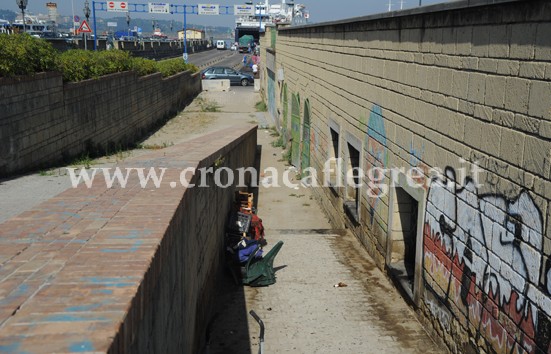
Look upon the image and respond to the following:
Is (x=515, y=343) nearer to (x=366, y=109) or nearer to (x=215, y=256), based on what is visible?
Answer: (x=215, y=256)

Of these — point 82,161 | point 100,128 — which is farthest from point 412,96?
point 100,128

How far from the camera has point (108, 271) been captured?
2.68 meters

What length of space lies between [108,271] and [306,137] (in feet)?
39.5

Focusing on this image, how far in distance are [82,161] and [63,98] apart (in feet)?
4.80

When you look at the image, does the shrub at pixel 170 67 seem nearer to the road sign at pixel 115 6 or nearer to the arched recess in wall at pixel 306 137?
the arched recess in wall at pixel 306 137

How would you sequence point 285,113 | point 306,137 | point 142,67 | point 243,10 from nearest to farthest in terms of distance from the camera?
point 306,137 → point 285,113 → point 142,67 → point 243,10

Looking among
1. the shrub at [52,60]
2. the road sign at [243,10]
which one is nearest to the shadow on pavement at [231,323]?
the shrub at [52,60]

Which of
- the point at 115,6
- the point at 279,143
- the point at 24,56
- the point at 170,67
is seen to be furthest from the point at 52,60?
the point at 115,6

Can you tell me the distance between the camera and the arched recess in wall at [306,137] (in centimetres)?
1420

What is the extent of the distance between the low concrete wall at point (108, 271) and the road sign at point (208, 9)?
71.8 m

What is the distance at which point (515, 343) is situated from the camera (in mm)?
4199

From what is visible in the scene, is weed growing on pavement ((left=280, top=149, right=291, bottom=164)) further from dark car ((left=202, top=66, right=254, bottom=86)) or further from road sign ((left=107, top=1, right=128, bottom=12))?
road sign ((left=107, top=1, right=128, bottom=12))

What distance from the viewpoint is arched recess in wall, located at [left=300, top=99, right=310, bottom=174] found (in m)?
14.2

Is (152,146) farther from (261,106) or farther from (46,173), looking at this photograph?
(261,106)
